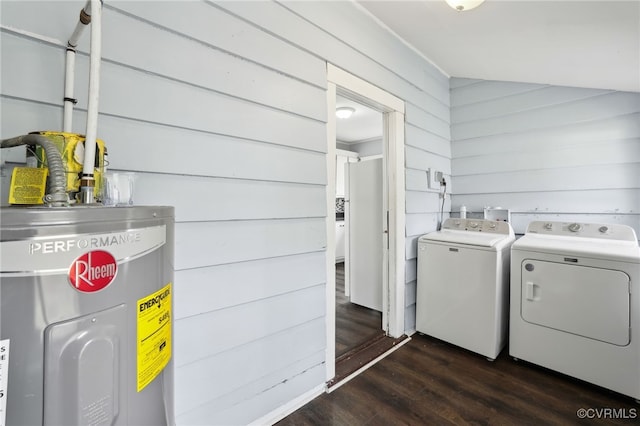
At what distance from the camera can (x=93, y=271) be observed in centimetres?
51

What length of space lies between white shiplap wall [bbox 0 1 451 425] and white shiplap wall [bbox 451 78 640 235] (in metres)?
1.76

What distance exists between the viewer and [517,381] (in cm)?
185

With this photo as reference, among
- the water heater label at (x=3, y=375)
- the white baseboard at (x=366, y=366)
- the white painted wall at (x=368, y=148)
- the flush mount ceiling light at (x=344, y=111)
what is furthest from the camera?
the white painted wall at (x=368, y=148)

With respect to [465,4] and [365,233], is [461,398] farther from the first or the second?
[465,4]

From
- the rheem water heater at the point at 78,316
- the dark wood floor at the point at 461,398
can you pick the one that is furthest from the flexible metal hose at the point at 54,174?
the dark wood floor at the point at 461,398

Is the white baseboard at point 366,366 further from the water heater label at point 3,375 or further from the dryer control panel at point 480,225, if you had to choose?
the water heater label at point 3,375

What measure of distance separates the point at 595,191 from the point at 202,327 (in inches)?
125

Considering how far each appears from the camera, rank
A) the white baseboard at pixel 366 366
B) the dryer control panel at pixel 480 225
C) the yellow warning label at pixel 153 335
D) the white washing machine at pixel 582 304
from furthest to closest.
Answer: the dryer control panel at pixel 480 225
the white baseboard at pixel 366 366
the white washing machine at pixel 582 304
the yellow warning label at pixel 153 335

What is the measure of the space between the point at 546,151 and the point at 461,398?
2.29 metres

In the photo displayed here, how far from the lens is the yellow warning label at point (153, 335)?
60 centimetres

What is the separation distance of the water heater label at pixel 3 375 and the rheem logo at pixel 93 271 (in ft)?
0.38

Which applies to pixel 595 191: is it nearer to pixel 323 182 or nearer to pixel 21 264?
pixel 323 182

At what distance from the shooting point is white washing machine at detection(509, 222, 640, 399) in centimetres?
164

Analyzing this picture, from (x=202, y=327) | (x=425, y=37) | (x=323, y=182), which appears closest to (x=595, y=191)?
(x=425, y=37)
